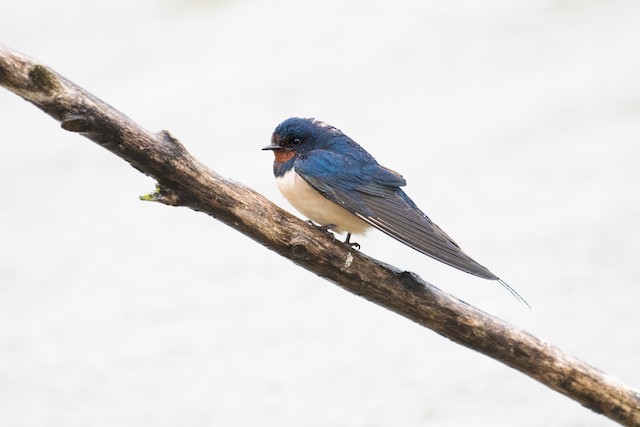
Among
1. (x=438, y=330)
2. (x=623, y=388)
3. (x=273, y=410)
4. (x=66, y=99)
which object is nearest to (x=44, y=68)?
(x=66, y=99)

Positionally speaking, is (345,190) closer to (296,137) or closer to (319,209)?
(319,209)

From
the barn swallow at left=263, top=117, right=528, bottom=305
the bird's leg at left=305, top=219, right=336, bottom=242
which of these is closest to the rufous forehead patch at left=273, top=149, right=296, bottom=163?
the barn swallow at left=263, top=117, right=528, bottom=305

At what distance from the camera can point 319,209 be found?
2633mm

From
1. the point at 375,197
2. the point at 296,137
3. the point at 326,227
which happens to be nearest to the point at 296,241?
the point at 326,227

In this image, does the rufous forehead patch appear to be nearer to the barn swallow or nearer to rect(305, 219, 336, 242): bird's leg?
the barn swallow

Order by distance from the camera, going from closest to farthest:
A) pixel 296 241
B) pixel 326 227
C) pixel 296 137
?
pixel 296 241, pixel 326 227, pixel 296 137

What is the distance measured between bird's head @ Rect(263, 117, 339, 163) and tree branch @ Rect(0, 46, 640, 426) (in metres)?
0.28

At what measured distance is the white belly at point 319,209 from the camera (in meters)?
2.63

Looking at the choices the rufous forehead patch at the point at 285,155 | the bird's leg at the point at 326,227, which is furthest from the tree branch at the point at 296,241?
the rufous forehead patch at the point at 285,155

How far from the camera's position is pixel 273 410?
416cm

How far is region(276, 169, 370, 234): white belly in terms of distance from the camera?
2.63 m

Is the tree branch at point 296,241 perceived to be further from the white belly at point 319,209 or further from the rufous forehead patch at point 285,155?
the rufous forehead patch at point 285,155

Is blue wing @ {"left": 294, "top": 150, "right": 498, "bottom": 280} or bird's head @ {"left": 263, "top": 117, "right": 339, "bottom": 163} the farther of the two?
bird's head @ {"left": 263, "top": 117, "right": 339, "bottom": 163}

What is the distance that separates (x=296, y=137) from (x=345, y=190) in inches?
8.3
